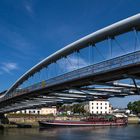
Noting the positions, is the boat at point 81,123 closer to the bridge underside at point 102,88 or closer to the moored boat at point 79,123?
the moored boat at point 79,123

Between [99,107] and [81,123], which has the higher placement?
[99,107]

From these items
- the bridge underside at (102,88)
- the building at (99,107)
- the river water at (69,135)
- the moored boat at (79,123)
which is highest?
the building at (99,107)

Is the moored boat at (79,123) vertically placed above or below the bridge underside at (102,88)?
below

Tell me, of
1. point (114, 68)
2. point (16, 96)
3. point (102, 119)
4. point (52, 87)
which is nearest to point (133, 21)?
point (114, 68)

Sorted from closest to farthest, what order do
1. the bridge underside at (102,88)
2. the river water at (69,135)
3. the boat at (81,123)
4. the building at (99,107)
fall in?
the bridge underside at (102,88) → the river water at (69,135) → the boat at (81,123) → the building at (99,107)

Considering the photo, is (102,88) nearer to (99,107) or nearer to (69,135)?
(69,135)

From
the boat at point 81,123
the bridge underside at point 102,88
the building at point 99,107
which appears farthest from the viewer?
the building at point 99,107

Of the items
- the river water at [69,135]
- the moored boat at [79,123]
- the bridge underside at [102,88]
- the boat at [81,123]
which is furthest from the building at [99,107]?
the bridge underside at [102,88]

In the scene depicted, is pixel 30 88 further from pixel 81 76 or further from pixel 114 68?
pixel 114 68

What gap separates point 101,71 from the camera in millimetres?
28219

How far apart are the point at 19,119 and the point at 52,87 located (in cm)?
6717

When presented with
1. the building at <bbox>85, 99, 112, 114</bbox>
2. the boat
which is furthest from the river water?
the building at <bbox>85, 99, 112, 114</bbox>

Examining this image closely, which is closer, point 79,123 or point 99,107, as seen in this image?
point 79,123

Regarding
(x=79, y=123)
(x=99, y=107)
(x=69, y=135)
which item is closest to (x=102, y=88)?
(x=69, y=135)
